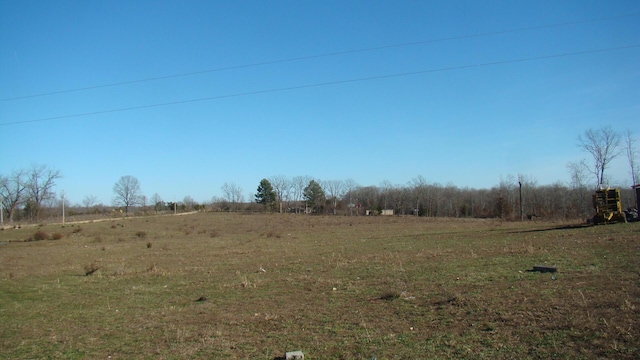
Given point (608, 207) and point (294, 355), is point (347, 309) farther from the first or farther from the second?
point (608, 207)

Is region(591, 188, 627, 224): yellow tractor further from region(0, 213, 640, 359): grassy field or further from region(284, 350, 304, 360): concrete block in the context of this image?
region(284, 350, 304, 360): concrete block

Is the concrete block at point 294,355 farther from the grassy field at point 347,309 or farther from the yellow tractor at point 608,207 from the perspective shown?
the yellow tractor at point 608,207

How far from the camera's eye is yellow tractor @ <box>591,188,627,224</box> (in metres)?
35.7

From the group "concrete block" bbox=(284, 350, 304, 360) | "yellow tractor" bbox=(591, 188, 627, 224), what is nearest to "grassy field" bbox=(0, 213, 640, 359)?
"concrete block" bbox=(284, 350, 304, 360)

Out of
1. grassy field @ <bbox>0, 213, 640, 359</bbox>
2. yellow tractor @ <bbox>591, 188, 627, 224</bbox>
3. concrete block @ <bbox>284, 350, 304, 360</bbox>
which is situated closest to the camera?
concrete block @ <bbox>284, 350, 304, 360</bbox>

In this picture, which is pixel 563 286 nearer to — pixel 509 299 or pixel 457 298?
pixel 509 299

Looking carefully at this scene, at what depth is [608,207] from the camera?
3638 cm

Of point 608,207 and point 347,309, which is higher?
point 608,207

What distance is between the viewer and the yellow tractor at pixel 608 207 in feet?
117

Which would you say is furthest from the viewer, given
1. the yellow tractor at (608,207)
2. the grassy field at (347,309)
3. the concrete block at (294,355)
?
the yellow tractor at (608,207)

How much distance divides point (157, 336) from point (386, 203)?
12380 centimetres

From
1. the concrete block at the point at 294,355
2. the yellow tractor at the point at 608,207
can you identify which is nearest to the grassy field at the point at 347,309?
the concrete block at the point at 294,355

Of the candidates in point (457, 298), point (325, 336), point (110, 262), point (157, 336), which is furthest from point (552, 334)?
point (110, 262)

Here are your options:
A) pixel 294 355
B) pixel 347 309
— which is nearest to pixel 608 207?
pixel 347 309
